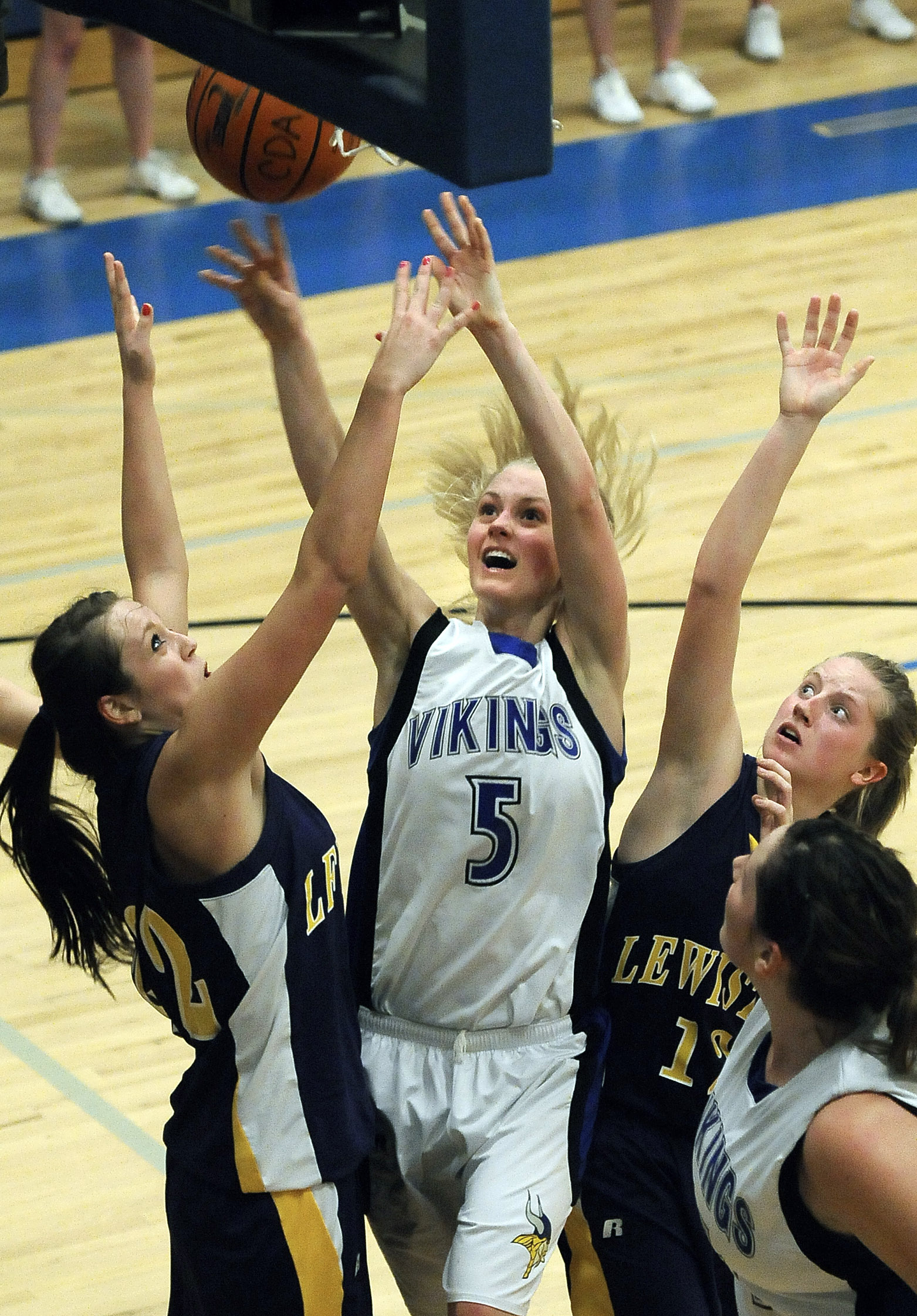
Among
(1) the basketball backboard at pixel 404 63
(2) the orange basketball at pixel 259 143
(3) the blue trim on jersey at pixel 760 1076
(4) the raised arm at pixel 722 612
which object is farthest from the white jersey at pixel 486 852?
(2) the orange basketball at pixel 259 143

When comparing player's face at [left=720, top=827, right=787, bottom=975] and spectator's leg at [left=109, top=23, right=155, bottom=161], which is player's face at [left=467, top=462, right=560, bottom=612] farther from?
spectator's leg at [left=109, top=23, right=155, bottom=161]

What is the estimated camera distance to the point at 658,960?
3039 mm

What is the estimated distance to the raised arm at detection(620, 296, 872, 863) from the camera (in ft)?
9.70

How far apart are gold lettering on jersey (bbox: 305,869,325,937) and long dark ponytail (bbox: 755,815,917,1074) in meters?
0.70

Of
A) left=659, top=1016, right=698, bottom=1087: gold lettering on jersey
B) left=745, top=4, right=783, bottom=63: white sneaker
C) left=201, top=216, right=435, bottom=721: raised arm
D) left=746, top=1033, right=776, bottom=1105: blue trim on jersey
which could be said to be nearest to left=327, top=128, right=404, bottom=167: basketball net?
left=201, top=216, right=435, bottom=721: raised arm

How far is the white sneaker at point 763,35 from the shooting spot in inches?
430

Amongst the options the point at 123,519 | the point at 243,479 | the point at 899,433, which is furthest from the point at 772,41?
the point at 123,519

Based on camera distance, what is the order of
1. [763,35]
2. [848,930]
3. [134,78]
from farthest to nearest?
[763,35] → [134,78] → [848,930]

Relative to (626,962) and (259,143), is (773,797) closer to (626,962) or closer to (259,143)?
(626,962)

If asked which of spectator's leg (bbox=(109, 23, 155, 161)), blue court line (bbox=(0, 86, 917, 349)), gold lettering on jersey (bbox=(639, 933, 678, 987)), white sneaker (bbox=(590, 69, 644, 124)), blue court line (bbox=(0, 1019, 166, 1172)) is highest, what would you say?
gold lettering on jersey (bbox=(639, 933, 678, 987))

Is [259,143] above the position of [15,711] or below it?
above

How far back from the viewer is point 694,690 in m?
3.03

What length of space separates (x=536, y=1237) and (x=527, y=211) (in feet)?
24.1

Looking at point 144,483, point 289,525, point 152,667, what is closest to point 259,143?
point 144,483
